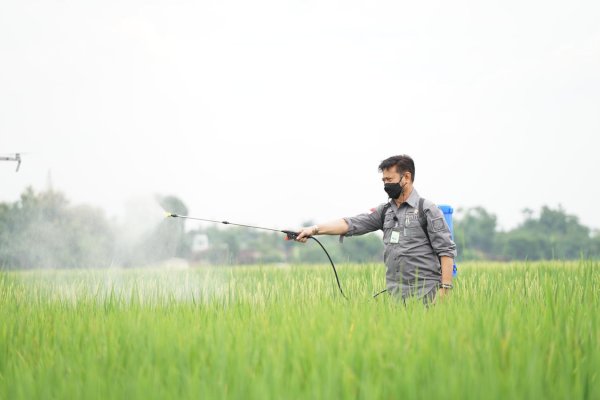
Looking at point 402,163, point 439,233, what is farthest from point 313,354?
point 402,163

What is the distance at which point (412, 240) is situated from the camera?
604cm

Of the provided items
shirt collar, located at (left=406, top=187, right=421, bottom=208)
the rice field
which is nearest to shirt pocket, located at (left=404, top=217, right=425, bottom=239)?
shirt collar, located at (left=406, top=187, right=421, bottom=208)

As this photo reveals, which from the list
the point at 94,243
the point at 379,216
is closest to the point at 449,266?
the point at 379,216

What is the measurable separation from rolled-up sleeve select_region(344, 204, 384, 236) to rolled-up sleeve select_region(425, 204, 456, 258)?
0.63 m

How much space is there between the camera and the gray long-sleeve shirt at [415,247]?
5.91 metres

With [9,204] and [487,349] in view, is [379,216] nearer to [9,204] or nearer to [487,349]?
[487,349]

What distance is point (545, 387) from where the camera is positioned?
3238 mm

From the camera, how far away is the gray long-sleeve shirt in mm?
5910

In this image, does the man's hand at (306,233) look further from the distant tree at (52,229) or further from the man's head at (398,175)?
the distant tree at (52,229)

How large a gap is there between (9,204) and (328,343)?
20.1 metres

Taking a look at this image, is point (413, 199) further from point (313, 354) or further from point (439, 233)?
point (313, 354)

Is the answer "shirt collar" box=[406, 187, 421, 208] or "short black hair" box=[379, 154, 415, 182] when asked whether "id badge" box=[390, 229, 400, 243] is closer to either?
"shirt collar" box=[406, 187, 421, 208]

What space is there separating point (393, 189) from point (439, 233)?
1.92ft

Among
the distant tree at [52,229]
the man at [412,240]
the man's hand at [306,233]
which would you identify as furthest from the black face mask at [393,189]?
the distant tree at [52,229]
